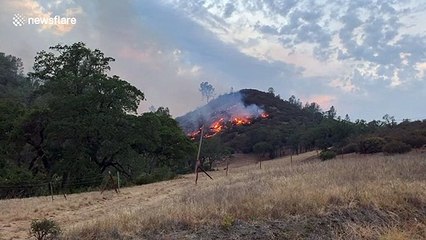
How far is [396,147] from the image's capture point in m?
38.7

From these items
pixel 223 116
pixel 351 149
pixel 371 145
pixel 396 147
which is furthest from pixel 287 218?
pixel 223 116

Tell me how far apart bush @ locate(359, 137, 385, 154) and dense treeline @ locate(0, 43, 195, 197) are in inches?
802

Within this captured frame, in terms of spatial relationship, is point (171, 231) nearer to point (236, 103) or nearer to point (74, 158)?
point (74, 158)

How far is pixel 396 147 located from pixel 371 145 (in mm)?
4425

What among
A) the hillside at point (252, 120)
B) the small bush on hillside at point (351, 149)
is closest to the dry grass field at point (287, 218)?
the small bush on hillside at point (351, 149)

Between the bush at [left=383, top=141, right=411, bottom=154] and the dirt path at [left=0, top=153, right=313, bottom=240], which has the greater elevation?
the bush at [left=383, top=141, right=411, bottom=154]

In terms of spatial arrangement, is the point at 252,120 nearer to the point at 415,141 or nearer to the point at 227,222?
the point at 415,141

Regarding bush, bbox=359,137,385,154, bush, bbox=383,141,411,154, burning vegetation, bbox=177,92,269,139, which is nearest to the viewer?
bush, bbox=383,141,411,154

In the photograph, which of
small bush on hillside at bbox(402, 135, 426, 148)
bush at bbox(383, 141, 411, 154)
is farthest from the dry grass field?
small bush on hillside at bbox(402, 135, 426, 148)

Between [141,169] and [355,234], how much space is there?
31.9 metres

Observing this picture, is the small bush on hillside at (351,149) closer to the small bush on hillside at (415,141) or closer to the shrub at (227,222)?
the small bush on hillside at (415,141)

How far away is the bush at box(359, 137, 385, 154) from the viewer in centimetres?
4206

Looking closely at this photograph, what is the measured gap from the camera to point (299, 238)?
9359mm

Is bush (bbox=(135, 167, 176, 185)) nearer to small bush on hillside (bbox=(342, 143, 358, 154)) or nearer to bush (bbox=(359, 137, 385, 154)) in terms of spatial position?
bush (bbox=(359, 137, 385, 154))
